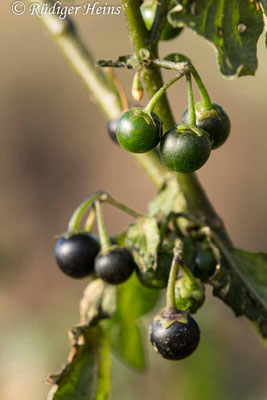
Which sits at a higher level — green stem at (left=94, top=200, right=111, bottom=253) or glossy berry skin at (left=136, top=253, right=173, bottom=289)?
green stem at (left=94, top=200, right=111, bottom=253)

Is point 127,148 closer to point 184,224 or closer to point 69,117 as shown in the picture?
point 184,224

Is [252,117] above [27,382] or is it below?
above

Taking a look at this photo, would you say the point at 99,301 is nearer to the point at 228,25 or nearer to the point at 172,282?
the point at 172,282

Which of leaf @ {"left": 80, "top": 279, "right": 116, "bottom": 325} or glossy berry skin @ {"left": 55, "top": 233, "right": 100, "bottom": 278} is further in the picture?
leaf @ {"left": 80, "top": 279, "right": 116, "bottom": 325}

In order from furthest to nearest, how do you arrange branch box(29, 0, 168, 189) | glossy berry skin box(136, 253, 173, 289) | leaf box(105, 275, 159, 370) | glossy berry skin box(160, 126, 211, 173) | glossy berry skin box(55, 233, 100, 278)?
leaf box(105, 275, 159, 370) < branch box(29, 0, 168, 189) < glossy berry skin box(55, 233, 100, 278) < glossy berry skin box(136, 253, 173, 289) < glossy berry skin box(160, 126, 211, 173)

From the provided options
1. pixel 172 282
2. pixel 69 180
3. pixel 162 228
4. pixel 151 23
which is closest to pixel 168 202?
pixel 162 228

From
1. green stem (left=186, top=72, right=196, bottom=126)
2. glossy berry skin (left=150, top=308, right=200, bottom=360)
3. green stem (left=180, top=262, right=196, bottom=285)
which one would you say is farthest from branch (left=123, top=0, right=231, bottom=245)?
glossy berry skin (left=150, top=308, right=200, bottom=360)

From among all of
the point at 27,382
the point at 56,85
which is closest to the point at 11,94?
the point at 56,85

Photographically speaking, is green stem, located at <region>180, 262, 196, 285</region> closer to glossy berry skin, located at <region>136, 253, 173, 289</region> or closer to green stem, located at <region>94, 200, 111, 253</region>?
glossy berry skin, located at <region>136, 253, 173, 289</region>
